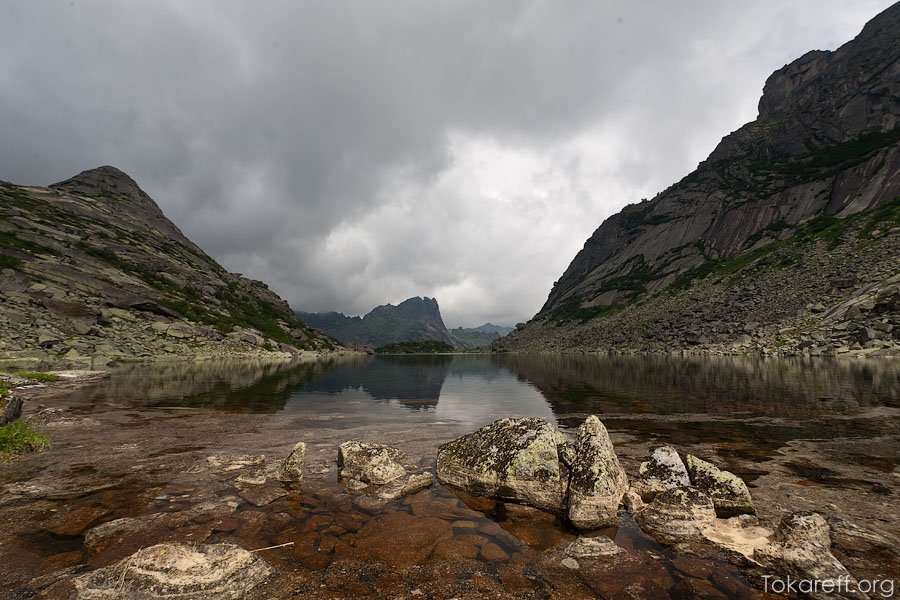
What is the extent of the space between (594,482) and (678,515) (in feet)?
6.99

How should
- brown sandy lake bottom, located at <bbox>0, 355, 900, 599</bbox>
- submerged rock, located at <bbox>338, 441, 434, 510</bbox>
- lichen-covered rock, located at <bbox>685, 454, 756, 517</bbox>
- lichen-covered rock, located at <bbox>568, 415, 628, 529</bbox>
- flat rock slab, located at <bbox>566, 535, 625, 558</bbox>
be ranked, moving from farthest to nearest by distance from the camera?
submerged rock, located at <bbox>338, 441, 434, 510</bbox> < lichen-covered rock, located at <bbox>685, 454, 756, 517</bbox> < lichen-covered rock, located at <bbox>568, 415, 628, 529</bbox> < flat rock slab, located at <bbox>566, 535, 625, 558</bbox> < brown sandy lake bottom, located at <bbox>0, 355, 900, 599</bbox>

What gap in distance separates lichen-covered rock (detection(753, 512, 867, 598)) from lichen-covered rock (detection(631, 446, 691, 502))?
2.71 metres

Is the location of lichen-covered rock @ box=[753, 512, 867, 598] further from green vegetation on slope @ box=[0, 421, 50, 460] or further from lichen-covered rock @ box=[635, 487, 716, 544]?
green vegetation on slope @ box=[0, 421, 50, 460]

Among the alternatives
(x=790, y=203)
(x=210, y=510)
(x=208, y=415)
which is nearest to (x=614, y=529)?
(x=210, y=510)

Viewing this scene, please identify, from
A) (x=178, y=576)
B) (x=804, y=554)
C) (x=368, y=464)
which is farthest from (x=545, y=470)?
(x=178, y=576)

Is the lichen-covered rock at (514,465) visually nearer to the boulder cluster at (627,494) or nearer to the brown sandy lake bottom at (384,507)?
the boulder cluster at (627,494)

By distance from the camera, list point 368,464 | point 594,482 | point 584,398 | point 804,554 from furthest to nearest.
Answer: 1. point 584,398
2. point 368,464
3. point 594,482
4. point 804,554

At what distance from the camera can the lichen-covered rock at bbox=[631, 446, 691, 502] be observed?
11.1 m

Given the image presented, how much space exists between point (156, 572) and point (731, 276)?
7161 inches

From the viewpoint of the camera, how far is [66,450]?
1608 cm

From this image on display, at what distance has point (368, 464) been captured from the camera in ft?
44.2

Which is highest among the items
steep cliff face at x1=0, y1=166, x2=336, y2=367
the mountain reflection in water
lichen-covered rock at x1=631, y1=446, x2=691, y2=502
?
steep cliff face at x1=0, y1=166, x2=336, y2=367
